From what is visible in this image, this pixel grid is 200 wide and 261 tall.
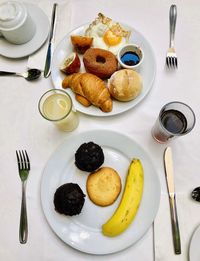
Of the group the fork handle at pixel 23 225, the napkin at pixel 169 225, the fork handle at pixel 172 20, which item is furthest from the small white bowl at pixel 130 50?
the fork handle at pixel 23 225

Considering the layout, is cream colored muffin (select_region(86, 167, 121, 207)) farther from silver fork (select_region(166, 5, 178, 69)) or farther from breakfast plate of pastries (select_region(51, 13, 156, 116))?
silver fork (select_region(166, 5, 178, 69))

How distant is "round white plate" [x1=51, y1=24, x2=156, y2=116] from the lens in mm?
883

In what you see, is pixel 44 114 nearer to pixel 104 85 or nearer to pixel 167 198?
pixel 104 85

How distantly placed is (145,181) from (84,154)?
0.18 meters

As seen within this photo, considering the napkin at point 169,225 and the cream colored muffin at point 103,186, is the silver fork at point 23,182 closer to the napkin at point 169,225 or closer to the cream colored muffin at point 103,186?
the cream colored muffin at point 103,186

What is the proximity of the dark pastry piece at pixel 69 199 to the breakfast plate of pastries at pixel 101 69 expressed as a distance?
0.24 m

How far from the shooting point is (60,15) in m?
1.01

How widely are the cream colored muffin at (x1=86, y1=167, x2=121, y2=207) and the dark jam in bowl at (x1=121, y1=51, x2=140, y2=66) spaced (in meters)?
0.35

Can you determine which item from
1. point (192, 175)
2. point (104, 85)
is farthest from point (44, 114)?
point (192, 175)

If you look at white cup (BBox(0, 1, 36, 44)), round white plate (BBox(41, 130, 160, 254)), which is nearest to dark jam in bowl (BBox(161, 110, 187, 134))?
round white plate (BBox(41, 130, 160, 254))

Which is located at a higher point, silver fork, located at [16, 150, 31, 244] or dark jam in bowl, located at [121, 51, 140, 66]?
dark jam in bowl, located at [121, 51, 140, 66]

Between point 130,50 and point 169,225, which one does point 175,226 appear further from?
point 130,50

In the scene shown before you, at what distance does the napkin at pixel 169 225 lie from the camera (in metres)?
0.76

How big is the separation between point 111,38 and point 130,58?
0.09 metres
